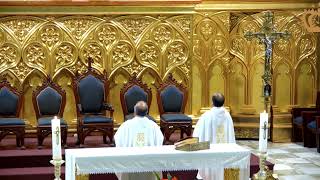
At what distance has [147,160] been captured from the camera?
18.5ft

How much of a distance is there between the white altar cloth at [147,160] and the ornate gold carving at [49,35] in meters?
4.49

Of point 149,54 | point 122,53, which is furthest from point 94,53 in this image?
point 149,54

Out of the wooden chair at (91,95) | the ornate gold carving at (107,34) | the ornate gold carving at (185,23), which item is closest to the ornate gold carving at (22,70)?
the wooden chair at (91,95)

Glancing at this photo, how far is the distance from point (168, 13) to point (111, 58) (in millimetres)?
1272

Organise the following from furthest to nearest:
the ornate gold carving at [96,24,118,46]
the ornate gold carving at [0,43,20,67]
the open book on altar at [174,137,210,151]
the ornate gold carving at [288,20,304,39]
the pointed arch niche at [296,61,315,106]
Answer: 1. the pointed arch niche at [296,61,315,106]
2. the ornate gold carving at [288,20,304,39]
3. the ornate gold carving at [96,24,118,46]
4. the ornate gold carving at [0,43,20,67]
5. the open book on altar at [174,137,210,151]

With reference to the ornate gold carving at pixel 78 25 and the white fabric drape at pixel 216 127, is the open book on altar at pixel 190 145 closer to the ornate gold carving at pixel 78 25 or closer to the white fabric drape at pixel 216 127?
the white fabric drape at pixel 216 127

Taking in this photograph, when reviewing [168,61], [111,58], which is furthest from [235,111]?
[111,58]

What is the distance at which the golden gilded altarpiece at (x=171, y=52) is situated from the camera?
9922mm

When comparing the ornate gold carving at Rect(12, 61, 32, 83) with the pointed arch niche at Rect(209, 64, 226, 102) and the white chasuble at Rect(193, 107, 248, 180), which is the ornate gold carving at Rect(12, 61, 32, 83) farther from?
the white chasuble at Rect(193, 107, 248, 180)

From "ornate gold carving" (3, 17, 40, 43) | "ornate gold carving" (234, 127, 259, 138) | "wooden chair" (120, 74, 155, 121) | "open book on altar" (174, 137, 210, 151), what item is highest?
"ornate gold carving" (3, 17, 40, 43)

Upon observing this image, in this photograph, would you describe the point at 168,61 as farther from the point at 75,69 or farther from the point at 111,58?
the point at 75,69

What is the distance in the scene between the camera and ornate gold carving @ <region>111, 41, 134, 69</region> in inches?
401

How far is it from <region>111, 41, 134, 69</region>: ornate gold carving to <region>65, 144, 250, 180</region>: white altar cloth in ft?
14.5

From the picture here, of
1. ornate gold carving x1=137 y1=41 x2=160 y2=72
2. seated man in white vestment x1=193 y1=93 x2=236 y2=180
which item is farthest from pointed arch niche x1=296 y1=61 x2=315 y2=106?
seated man in white vestment x1=193 y1=93 x2=236 y2=180
